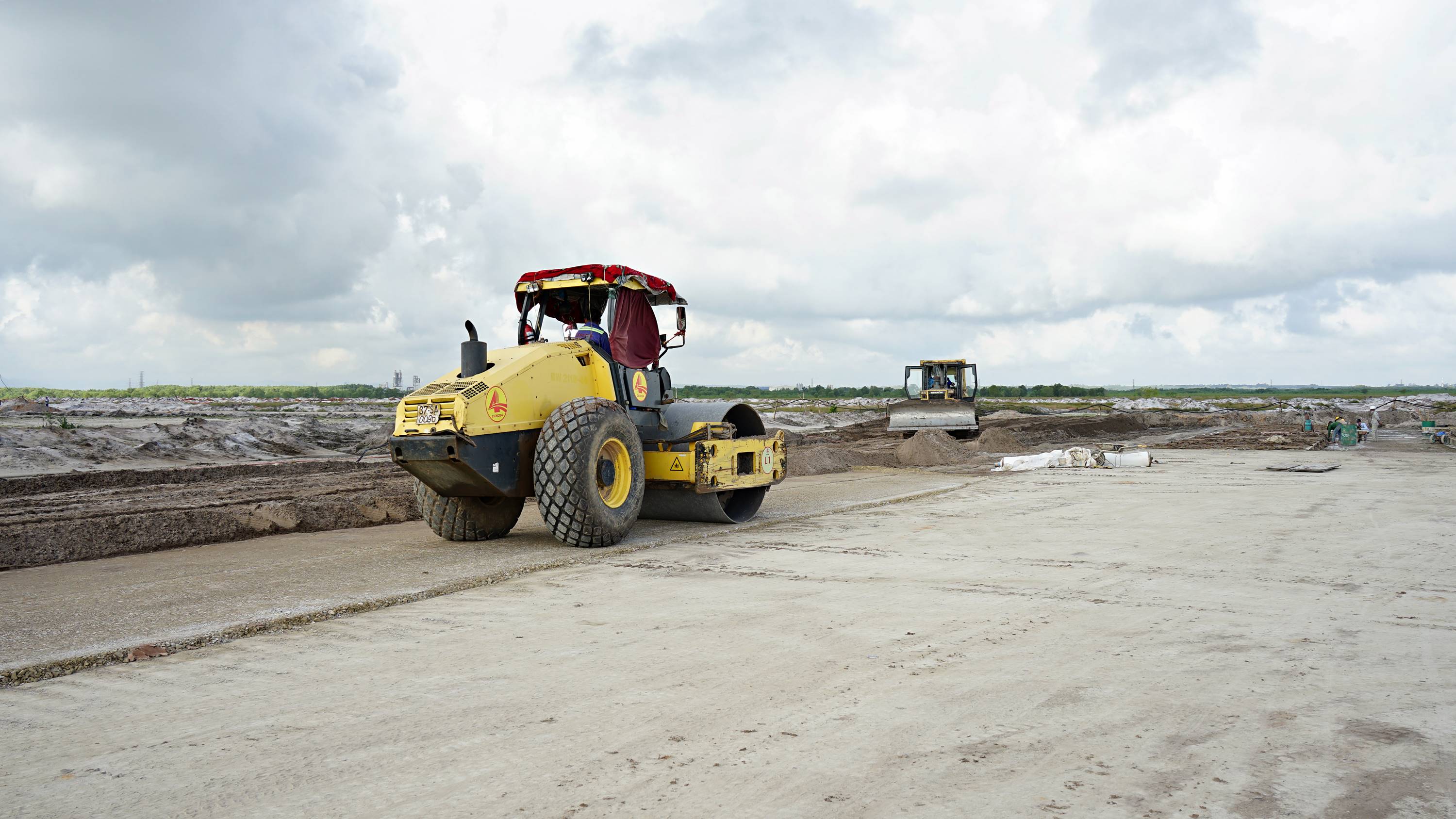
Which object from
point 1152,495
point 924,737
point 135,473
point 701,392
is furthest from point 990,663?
point 701,392

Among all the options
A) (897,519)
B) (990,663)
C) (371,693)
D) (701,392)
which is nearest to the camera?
(371,693)

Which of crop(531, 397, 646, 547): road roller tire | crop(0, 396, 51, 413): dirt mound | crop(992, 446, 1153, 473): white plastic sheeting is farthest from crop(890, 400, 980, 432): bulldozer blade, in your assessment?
crop(0, 396, 51, 413): dirt mound

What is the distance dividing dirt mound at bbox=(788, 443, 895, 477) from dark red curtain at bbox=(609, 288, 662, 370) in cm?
898

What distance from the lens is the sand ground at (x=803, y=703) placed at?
3.37 meters

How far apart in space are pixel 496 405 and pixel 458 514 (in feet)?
5.79

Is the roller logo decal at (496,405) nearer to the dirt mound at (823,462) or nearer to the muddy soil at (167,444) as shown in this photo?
the muddy soil at (167,444)

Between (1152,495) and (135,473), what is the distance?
1720cm

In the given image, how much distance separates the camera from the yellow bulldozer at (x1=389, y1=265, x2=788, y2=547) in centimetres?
866

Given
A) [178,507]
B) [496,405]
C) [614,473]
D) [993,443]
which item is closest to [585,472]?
[614,473]

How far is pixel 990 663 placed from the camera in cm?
501

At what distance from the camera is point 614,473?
9648 millimetres

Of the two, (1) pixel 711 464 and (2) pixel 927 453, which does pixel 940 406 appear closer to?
(2) pixel 927 453

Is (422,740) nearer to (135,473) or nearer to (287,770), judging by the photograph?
(287,770)

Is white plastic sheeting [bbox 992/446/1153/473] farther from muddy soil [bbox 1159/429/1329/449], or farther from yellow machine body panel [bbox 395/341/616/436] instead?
yellow machine body panel [bbox 395/341/616/436]
